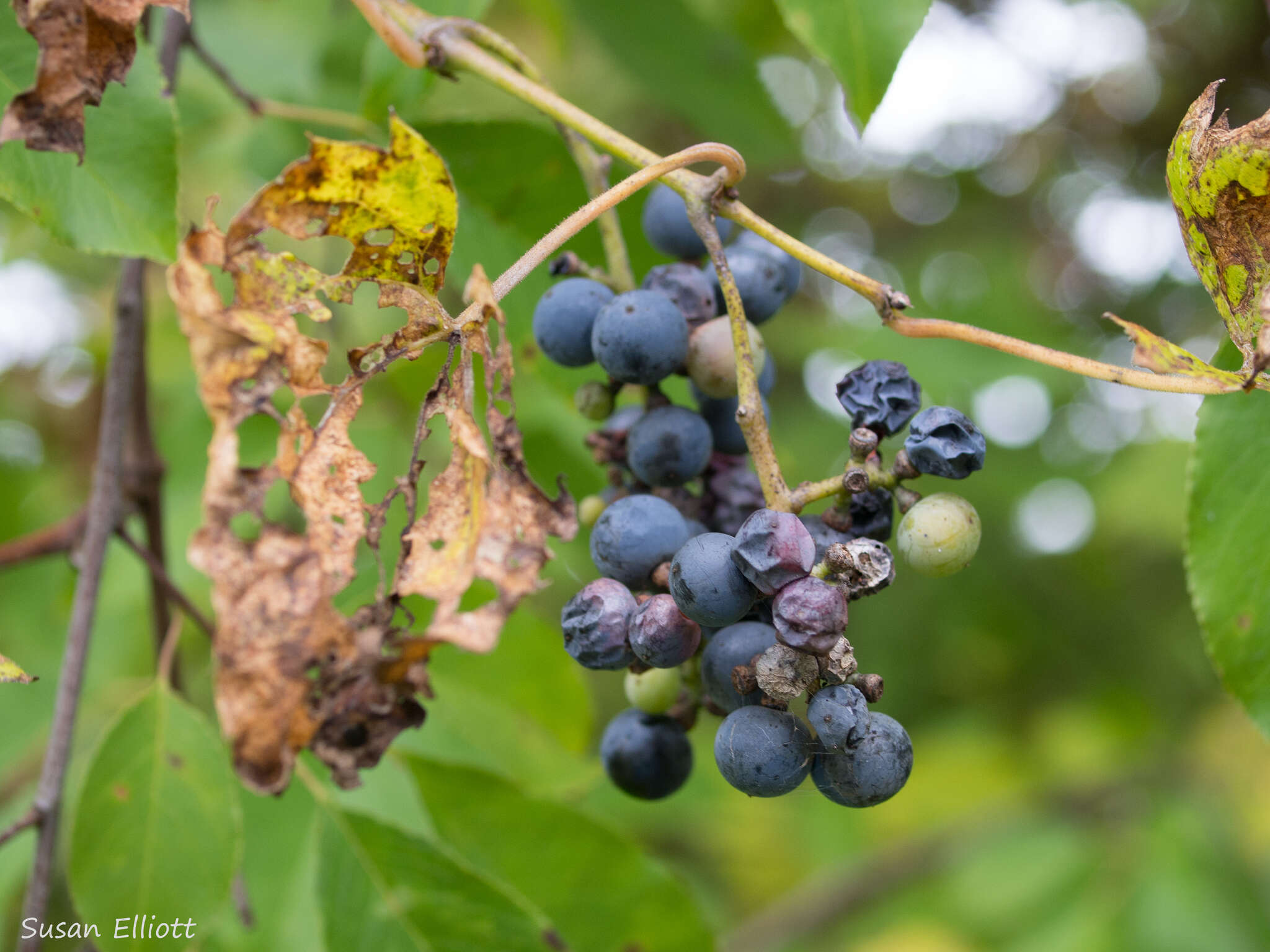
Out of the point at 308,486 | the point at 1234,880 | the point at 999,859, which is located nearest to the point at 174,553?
the point at 308,486

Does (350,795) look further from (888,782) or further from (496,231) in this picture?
(888,782)

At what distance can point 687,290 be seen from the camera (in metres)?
0.95

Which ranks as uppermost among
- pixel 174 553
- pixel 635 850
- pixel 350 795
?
pixel 635 850

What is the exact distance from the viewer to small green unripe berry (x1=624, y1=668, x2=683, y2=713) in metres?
0.96

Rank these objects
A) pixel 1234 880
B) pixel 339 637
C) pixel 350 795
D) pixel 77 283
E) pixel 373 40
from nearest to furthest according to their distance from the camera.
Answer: pixel 339 637 < pixel 373 40 < pixel 350 795 < pixel 1234 880 < pixel 77 283

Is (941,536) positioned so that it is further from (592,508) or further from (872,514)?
(592,508)

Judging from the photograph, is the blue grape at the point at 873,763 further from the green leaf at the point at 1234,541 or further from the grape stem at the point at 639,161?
the green leaf at the point at 1234,541

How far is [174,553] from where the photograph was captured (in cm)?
201

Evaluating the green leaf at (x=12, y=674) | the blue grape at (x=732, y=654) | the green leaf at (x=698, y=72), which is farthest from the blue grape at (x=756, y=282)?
the green leaf at (x=698, y=72)

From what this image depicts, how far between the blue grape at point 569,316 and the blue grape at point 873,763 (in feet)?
1.37

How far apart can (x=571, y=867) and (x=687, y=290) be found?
83cm

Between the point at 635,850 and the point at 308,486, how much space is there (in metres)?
0.79

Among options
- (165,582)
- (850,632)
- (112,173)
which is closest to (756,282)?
(112,173)

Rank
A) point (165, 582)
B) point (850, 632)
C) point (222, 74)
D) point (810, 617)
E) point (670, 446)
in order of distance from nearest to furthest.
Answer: point (810, 617) → point (670, 446) → point (165, 582) → point (222, 74) → point (850, 632)
